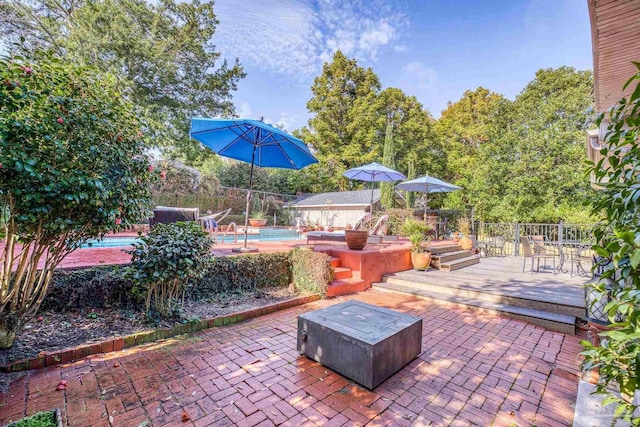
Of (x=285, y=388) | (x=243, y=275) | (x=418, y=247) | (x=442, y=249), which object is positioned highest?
(x=418, y=247)

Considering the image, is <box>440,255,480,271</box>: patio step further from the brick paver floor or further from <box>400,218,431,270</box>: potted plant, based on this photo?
the brick paver floor

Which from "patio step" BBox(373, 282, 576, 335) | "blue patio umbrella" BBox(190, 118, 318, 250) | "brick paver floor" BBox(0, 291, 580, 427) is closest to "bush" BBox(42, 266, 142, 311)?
"brick paver floor" BBox(0, 291, 580, 427)

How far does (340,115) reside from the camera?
26.2 meters

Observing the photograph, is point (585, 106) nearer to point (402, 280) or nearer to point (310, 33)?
point (310, 33)

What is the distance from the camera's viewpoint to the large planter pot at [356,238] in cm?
668

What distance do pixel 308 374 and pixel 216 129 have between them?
4749 millimetres

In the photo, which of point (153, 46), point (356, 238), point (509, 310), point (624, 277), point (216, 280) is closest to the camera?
point (624, 277)

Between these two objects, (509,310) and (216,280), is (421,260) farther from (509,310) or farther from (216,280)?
(216,280)

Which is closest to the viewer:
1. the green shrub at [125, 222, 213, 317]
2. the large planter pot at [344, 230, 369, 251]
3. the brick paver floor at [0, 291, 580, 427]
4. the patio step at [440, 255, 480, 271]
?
the brick paver floor at [0, 291, 580, 427]

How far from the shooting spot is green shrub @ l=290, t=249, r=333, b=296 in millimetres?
5551

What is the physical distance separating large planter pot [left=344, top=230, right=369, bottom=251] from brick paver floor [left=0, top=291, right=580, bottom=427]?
313 centimetres

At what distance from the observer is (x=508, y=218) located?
16250 mm

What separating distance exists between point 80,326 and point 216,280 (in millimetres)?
1919

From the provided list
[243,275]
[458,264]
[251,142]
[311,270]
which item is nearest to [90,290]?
[243,275]
